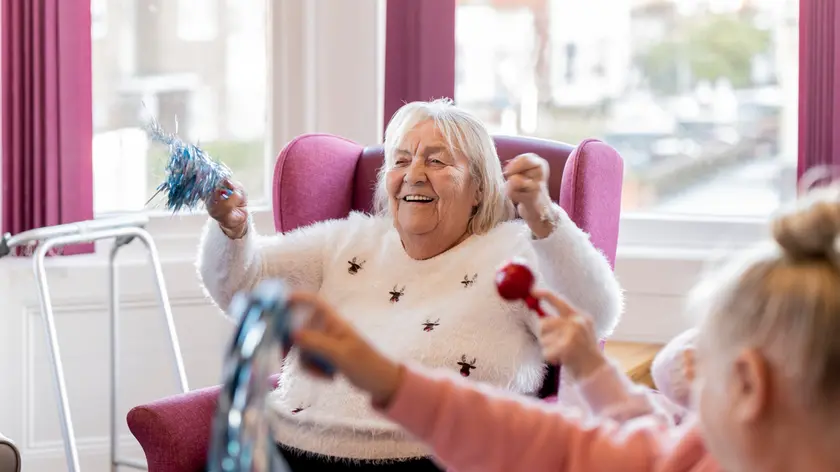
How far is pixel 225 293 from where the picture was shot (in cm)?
230

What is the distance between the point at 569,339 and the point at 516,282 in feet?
0.35

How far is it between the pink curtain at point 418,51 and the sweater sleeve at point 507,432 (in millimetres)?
2063

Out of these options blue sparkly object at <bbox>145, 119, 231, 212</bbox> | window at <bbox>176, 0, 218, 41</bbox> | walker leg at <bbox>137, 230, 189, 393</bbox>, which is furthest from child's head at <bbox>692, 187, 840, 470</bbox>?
window at <bbox>176, 0, 218, 41</bbox>

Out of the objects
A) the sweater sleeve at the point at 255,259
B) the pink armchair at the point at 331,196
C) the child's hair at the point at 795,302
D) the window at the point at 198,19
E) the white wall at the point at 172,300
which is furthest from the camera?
the window at the point at 198,19

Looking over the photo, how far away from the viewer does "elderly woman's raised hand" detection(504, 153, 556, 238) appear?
73.2 inches

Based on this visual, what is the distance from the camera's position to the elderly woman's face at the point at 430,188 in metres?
2.27

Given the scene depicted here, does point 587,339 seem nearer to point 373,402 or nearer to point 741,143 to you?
point 373,402

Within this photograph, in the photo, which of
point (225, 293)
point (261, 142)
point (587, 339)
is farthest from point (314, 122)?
point (587, 339)

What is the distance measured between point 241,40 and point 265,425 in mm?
2790

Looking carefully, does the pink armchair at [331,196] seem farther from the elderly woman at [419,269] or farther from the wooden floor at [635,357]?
the wooden floor at [635,357]

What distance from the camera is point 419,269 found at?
228 cm

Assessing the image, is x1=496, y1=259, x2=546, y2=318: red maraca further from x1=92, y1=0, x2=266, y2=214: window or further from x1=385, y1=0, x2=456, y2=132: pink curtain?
x1=92, y1=0, x2=266, y2=214: window

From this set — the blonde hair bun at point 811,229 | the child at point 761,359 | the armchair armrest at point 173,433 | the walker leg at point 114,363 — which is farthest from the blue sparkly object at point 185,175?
the blonde hair bun at point 811,229

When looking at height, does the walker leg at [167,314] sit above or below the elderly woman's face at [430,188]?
below
